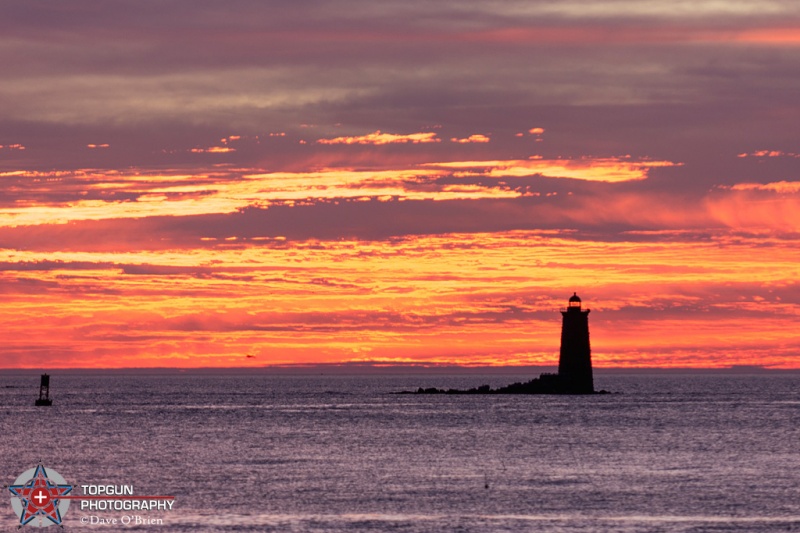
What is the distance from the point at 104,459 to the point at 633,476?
34.2 m

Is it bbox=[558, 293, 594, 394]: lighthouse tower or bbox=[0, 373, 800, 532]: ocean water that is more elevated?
bbox=[558, 293, 594, 394]: lighthouse tower

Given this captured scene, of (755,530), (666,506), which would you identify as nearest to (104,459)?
(666,506)

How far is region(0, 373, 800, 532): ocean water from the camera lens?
5738 centimetres

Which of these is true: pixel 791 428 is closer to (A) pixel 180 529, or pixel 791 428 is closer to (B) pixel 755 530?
(B) pixel 755 530

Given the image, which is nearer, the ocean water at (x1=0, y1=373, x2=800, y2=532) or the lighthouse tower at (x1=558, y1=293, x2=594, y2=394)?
the ocean water at (x1=0, y1=373, x2=800, y2=532)

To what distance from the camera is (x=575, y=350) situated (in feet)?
515

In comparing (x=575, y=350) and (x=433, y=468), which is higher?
(x=575, y=350)

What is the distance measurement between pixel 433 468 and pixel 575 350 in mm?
79926

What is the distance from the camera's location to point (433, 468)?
79.4 m

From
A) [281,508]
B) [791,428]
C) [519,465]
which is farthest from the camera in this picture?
[791,428]

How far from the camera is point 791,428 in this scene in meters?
123

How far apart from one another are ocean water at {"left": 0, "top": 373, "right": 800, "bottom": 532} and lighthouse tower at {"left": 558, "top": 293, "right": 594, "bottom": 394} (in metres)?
11.2

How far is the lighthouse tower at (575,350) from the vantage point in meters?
152

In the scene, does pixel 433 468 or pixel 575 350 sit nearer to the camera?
pixel 433 468
